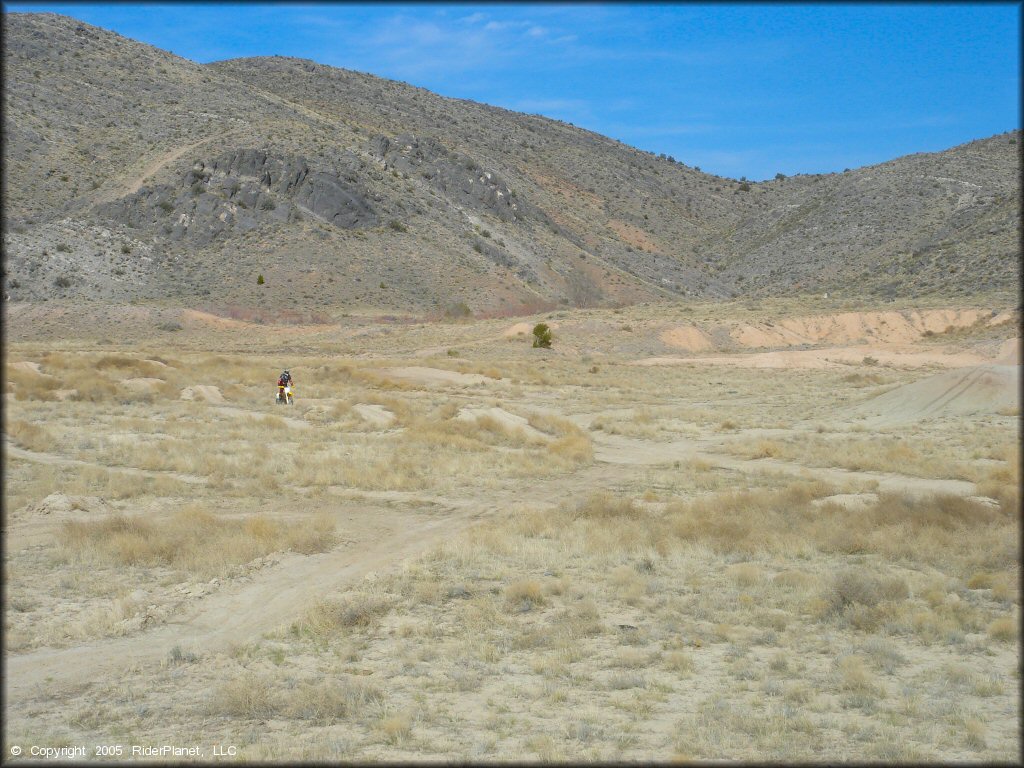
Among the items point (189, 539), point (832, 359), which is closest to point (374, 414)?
point (189, 539)

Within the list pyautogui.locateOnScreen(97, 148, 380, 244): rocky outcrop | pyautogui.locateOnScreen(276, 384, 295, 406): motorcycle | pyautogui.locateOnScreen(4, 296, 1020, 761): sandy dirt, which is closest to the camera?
pyautogui.locateOnScreen(4, 296, 1020, 761): sandy dirt

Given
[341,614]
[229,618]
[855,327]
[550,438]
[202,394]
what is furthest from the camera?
[855,327]

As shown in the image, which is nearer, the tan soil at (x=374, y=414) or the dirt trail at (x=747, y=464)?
the dirt trail at (x=747, y=464)

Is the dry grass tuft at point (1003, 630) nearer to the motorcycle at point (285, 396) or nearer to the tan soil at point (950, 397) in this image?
the tan soil at point (950, 397)

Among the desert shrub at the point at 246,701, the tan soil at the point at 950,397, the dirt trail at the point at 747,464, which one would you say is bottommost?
the desert shrub at the point at 246,701

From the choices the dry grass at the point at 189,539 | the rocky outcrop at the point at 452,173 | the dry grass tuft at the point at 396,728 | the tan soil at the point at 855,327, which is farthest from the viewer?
the rocky outcrop at the point at 452,173

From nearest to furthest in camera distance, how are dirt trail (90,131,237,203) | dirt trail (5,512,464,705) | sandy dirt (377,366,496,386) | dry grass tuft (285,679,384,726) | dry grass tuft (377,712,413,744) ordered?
dry grass tuft (377,712,413,744) < dry grass tuft (285,679,384,726) < dirt trail (5,512,464,705) < sandy dirt (377,366,496,386) < dirt trail (90,131,237,203)

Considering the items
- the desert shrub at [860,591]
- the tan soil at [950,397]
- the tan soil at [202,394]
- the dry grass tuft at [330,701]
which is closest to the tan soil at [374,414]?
the tan soil at [202,394]

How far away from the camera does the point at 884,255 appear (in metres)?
117

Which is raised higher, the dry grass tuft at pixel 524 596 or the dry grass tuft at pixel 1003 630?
the dry grass tuft at pixel 1003 630

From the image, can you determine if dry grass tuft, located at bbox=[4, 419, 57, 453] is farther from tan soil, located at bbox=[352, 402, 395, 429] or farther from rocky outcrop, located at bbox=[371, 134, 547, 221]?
rocky outcrop, located at bbox=[371, 134, 547, 221]

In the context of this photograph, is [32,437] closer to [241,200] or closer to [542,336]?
[542,336]

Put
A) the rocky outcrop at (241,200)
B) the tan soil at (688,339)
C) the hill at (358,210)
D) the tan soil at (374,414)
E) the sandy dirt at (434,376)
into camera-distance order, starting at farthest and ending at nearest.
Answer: the rocky outcrop at (241,200), the hill at (358,210), the tan soil at (688,339), the sandy dirt at (434,376), the tan soil at (374,414)

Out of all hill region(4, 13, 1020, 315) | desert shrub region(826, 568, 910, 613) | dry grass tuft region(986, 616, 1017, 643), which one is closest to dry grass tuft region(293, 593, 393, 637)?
desert shrub region(826, 568, 910, 613)
